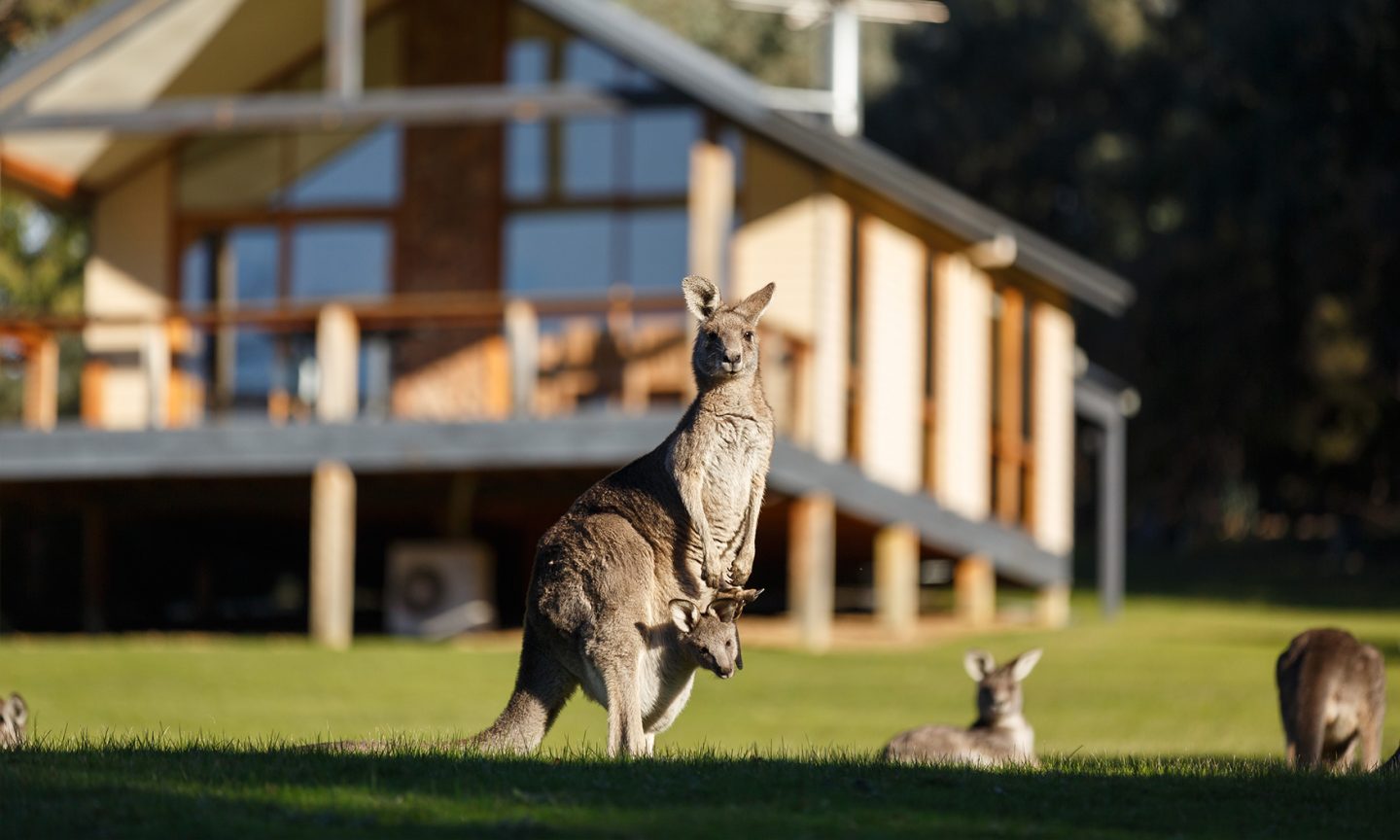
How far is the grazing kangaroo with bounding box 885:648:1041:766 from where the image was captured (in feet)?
38.3

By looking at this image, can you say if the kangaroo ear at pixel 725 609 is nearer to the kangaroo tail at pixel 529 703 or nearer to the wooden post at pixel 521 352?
the kangaroo tail at pixel 529 703

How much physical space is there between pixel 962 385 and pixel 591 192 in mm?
5805

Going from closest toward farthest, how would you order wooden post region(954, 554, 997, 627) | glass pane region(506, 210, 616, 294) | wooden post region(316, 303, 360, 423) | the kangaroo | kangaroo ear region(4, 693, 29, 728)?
the kangaroo < kangaroo ear region(4, 693, 29, 728) < wooden post region(316, 303, 360, 423) < glass pane region(506, 210, 616, 294) < wooden post region(954, 554, 997, 627)

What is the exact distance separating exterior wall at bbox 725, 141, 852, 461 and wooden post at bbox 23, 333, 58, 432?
807cm

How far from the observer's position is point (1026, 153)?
53375 mm

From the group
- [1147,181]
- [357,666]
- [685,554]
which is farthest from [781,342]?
[1147,181]

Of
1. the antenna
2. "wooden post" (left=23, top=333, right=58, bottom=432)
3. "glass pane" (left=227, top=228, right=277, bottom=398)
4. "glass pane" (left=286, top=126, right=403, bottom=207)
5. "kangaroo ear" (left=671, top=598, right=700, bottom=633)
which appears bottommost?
"kangaroo ear" (left=671, top=598, right=700, bottom=633)

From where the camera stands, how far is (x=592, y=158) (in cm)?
2531

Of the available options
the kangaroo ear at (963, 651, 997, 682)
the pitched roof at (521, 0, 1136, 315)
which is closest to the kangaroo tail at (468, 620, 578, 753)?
the kangaroo ear at (963, 651, 997, 682)

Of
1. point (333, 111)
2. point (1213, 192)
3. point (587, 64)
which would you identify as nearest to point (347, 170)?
point (333, 111)

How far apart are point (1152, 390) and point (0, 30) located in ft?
94.5

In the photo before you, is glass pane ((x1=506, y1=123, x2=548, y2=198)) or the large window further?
glass pane ((x1=506, y1=123, x2=548, y2=198))

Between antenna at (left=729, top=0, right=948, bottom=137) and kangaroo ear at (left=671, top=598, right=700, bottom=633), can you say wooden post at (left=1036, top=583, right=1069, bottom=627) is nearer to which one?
antenna at (left=729, top=0, right=948, bottom=137)

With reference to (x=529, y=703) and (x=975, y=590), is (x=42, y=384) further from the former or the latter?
(x=529, y=703)
